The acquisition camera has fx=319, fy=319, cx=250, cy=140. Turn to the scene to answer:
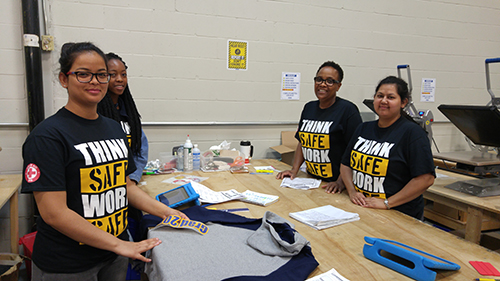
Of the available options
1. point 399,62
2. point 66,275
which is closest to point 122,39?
point 66,275

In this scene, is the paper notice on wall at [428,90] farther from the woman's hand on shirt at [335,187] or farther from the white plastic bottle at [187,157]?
the white plastic bottle at [187,157]

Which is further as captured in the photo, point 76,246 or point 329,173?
point 329,173

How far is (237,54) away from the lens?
3318 millimetres

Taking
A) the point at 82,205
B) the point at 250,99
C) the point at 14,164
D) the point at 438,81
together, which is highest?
the point at 438,81

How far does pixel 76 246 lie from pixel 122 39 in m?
2.30

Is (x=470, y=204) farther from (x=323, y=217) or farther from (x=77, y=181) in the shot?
(x=77, y=181)

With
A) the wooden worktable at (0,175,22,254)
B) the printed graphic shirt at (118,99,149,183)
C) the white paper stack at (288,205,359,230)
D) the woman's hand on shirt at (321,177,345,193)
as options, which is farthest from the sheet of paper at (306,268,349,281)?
the wooden worktable at (0,175,22,254)

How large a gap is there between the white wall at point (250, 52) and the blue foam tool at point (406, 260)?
2392mm

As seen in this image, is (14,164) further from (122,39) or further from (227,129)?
(227,129)

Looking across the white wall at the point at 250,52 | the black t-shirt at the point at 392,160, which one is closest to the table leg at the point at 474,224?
the black t-shirt at the point at 392,160

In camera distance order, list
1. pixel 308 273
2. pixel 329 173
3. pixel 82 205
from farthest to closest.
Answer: pixel 329 173 → pixel 82 205 → pixel 308 273

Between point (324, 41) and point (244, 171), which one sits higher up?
point (324, 41)

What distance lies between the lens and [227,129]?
340 cm

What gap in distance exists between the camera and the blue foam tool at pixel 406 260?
1035mm
